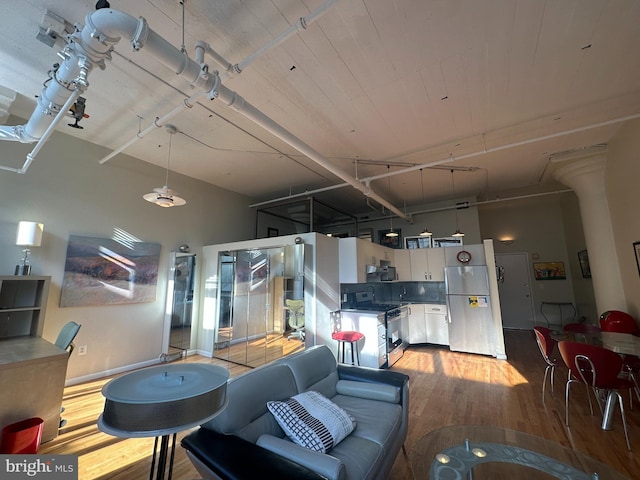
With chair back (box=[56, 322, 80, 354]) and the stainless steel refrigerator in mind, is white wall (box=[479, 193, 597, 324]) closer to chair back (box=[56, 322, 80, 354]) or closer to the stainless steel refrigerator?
the stainless steel refrigerator

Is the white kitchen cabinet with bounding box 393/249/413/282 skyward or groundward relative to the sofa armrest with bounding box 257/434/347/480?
skyward

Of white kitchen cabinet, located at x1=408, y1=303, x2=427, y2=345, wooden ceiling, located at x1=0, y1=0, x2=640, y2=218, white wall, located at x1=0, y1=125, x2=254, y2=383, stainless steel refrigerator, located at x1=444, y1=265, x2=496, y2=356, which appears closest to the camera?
wooden ceiling, located at x1=0, y1=0, x2=640, y2=218

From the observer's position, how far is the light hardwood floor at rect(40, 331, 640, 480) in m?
2.18

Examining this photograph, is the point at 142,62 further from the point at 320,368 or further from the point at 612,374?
the point at 612,374

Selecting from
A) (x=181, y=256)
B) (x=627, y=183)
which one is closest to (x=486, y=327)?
(x=627, y=183)

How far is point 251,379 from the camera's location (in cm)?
180

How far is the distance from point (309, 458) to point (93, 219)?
4.69 metres

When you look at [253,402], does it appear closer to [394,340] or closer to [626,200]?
[394,340]

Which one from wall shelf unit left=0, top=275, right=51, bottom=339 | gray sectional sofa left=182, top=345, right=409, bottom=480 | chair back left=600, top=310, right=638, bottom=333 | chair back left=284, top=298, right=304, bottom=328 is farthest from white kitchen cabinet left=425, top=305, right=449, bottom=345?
wall shelf unit left=0, top=275, right=51, bottom=339

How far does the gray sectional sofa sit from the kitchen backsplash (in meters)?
3.07

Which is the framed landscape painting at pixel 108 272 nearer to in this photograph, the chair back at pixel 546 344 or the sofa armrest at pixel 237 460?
the sofa armrest at pixel 237 460

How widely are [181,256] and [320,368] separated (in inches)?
157

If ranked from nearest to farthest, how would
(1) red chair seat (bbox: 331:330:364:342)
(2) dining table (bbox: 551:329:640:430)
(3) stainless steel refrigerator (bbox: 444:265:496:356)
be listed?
(2) dining table (bbox: 551:329:640:430) → (1) red chair seat (bbox: 331:330:364:342) → (3) stainless steel refrigerator (bbox: 444:265:496:356)

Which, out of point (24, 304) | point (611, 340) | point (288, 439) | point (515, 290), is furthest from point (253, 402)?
point (515, 290)
